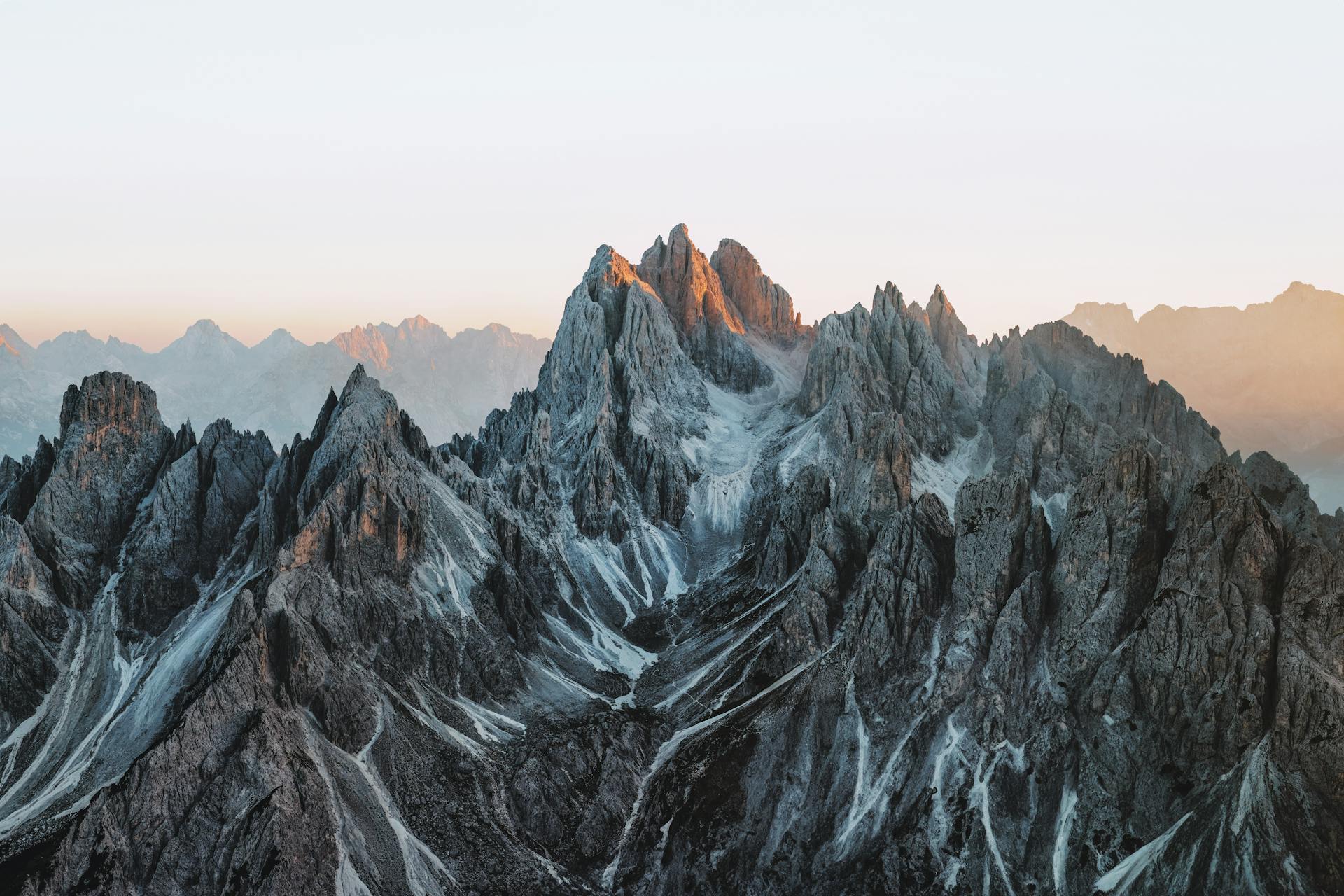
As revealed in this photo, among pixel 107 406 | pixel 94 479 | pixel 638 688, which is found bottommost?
pixel 638 688

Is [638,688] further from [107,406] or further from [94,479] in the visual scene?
[107,406]

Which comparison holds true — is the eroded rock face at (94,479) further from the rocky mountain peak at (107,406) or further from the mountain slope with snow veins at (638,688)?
the mountain slope with snow veins at (638,688)

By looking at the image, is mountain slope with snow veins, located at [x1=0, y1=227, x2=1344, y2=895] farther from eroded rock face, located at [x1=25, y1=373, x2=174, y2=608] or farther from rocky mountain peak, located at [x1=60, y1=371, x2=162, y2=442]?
rocky mountain peak, located at [x1=60, y1=371, x2=162, y2=442]

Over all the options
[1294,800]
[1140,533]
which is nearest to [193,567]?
[1140,533]

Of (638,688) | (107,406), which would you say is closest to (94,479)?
(107,406)

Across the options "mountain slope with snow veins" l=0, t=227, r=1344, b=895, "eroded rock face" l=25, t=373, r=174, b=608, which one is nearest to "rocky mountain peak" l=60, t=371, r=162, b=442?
"eroded rock face" l=25, t=373, r=174, b=608

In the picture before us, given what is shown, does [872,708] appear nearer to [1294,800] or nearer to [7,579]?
[1294,800]

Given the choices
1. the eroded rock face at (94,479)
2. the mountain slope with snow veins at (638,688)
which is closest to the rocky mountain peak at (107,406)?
the eroded rock face at (94,479)

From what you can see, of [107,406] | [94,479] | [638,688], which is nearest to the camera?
[94,479]
